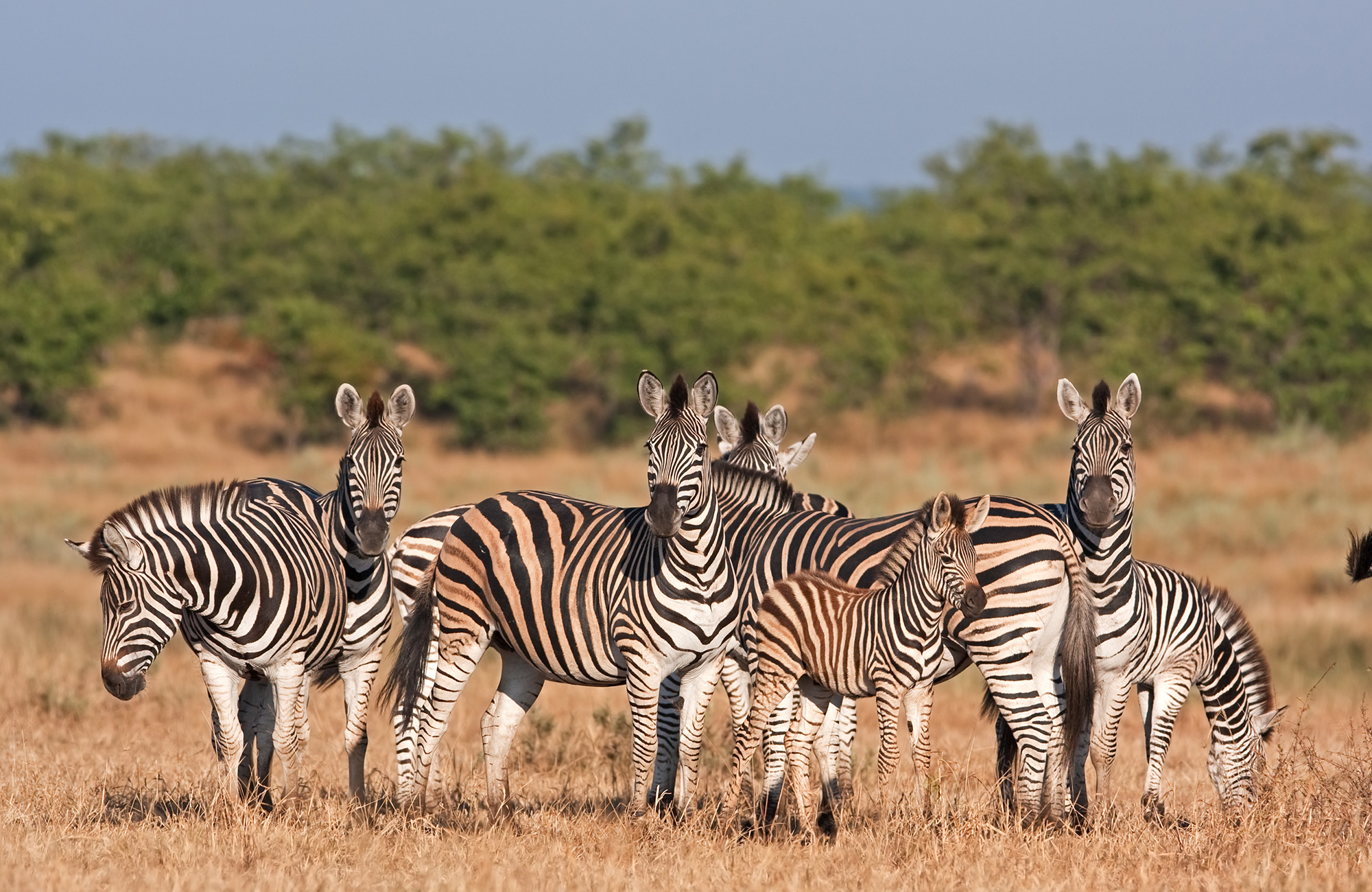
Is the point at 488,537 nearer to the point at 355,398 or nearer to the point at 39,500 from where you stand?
the point at 355,398

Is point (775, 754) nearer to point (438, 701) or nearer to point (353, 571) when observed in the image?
point (438, 701)

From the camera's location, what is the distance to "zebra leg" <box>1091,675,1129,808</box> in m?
8.07

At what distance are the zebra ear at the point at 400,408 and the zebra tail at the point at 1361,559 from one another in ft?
17.5

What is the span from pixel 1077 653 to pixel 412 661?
3748 mm

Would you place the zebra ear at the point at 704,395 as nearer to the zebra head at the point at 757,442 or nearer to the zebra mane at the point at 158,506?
the zebra head at the point at 757,442

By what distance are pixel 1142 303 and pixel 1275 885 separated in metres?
39.0

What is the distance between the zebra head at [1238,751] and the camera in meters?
8.56

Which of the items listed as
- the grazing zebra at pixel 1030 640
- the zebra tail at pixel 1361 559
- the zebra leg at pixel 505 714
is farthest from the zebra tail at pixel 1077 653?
the zebra leg at pixel 505 714

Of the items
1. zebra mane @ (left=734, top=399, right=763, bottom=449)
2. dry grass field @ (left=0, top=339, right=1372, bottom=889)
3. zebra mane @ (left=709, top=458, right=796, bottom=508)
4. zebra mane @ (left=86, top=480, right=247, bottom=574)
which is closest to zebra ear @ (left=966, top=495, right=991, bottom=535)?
dry grass field @ (left=0, top=339, right=1372, bottom=889)

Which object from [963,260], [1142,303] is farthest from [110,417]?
[1142,303]

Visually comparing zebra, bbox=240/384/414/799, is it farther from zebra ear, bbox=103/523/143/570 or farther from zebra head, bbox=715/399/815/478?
zebra head, bbox=715/399/815/478

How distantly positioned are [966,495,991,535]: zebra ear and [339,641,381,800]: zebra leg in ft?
11.4

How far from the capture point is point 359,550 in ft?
26.3

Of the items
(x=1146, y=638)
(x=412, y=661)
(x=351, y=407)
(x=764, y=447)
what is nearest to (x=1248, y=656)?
(x=1146, y=638)
